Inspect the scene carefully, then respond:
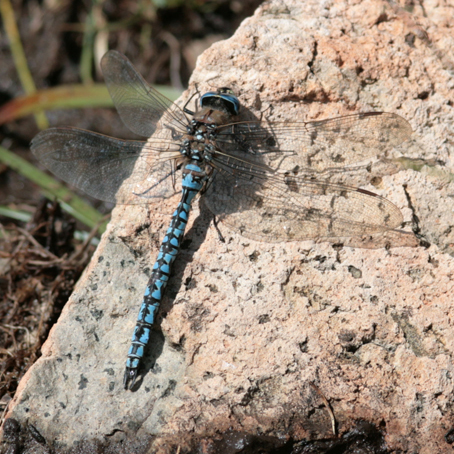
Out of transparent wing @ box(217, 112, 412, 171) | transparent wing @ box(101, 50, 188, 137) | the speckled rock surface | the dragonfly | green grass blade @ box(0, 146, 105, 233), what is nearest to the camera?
the speckled rock surface

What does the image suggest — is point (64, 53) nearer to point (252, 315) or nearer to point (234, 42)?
point (234, 42)

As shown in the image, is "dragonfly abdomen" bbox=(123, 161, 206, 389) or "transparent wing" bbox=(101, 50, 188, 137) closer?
"dragonfly abdomen" bbox=(123, 161, 206, 389)

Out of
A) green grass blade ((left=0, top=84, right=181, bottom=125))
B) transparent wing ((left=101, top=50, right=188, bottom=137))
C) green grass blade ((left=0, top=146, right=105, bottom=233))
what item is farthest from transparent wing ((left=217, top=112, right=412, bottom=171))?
green grass blade ((left=0, top=84, right=181, bottom=125))

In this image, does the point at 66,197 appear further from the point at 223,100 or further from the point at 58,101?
the point at 223,100

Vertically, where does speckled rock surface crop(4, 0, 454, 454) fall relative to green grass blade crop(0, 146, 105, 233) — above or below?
below

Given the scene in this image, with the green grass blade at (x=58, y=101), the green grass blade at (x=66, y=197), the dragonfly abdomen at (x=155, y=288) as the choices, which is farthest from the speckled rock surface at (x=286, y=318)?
the green grass blade at (x=58, y=101)

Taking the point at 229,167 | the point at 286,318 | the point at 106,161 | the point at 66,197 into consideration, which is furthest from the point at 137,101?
the point at 286,318

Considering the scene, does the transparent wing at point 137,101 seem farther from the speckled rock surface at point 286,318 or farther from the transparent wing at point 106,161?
the speckled rock surface at point 286,318

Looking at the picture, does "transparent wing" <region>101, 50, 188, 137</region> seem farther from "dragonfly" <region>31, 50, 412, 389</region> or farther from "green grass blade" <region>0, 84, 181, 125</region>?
"green grass blade" <region>0, 84, 181, 125</region>

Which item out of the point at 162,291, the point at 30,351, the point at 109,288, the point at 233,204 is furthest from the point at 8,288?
the point at 233,204
